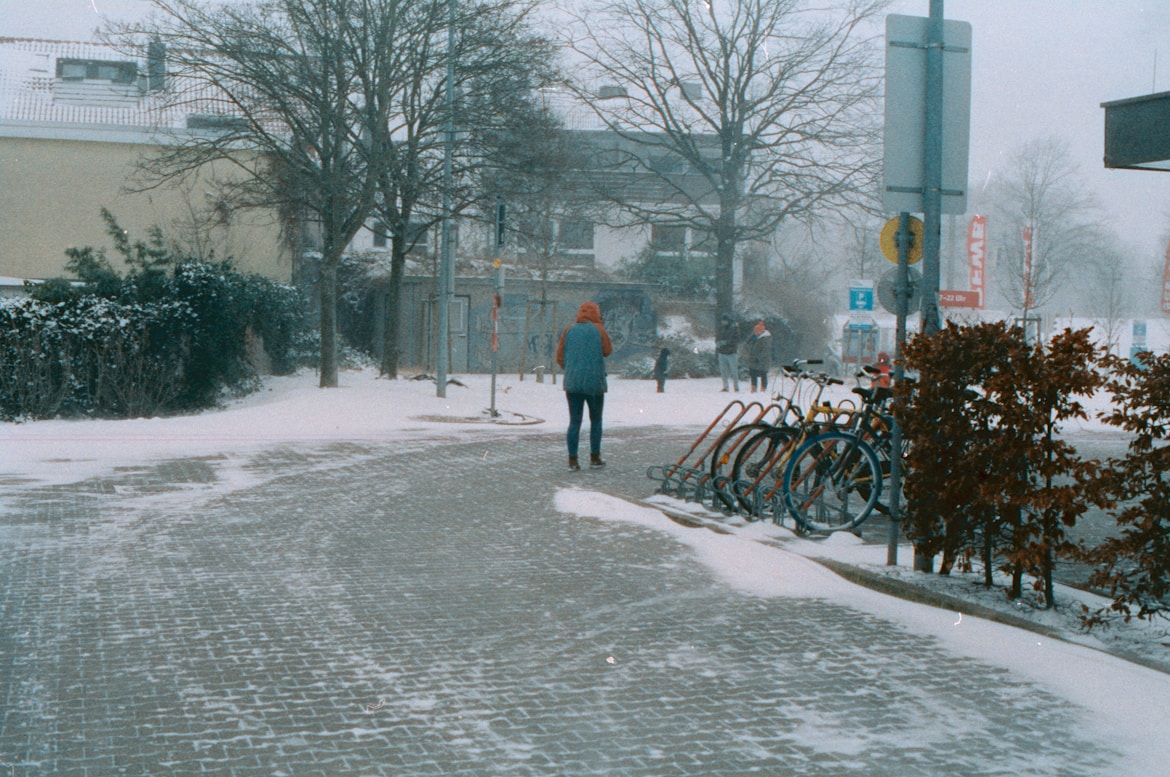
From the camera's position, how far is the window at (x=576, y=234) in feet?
128

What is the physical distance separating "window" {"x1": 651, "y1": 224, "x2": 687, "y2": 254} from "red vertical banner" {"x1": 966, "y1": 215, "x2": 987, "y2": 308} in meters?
10.4

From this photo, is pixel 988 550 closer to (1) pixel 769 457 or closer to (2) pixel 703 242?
(1) pixel 769 457

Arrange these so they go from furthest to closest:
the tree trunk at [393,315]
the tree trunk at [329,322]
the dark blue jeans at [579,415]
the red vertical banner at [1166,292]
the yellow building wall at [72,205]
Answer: the yellow building wall at [72,205] < the red vertical banner at [1166,292] < the tree trunk at [393,315] < the tree trunk at [329,322] < the dark blue jeans at [579,415]

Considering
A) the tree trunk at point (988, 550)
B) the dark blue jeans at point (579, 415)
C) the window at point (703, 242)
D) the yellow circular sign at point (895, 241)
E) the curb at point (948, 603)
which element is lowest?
the curb at point (948, 603)

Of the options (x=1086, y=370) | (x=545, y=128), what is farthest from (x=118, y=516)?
(x=545, y=128)

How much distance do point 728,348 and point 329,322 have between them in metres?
9.65

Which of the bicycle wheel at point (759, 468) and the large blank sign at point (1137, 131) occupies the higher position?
Result: the large blank sign at point (1137, 131)

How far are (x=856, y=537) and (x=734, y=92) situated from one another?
30.1 meters

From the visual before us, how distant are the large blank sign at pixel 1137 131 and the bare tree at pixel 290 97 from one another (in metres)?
15.9

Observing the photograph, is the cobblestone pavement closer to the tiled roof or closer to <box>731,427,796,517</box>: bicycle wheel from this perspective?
<box>731,427,796,517</box>: bicycle wheel

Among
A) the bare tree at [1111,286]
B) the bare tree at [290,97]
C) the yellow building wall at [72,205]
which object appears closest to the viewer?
the bare tree at [290,97]

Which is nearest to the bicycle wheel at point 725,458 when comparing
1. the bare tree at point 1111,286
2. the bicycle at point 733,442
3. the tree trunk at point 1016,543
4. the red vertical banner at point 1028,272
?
the bicycle at point 733,442

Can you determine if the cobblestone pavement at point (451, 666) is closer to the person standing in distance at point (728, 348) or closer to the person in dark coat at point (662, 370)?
the person standing in distance at point (728, 348)

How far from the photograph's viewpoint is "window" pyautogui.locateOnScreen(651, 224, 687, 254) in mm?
46781
